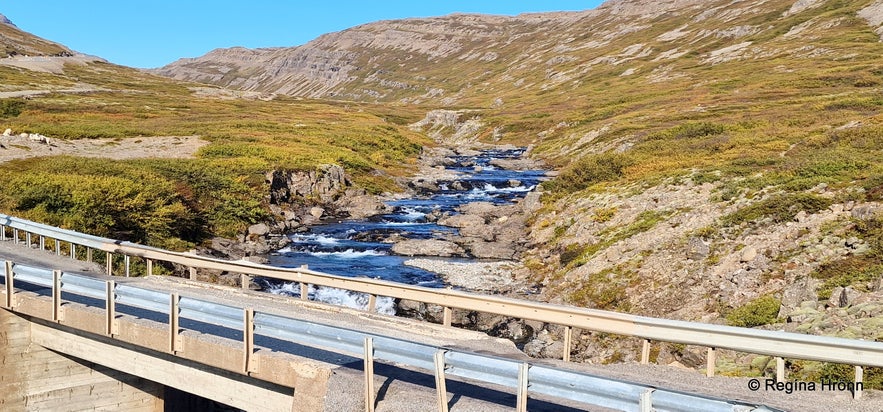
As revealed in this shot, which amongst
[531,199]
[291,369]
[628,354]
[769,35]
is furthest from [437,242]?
[769,35]

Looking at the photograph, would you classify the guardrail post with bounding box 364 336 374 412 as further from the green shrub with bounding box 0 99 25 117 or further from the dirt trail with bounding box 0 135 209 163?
the green shrub with bounding box 0 99 25 117

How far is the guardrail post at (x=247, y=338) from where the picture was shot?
33.0 ft

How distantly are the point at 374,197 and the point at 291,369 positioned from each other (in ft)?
139

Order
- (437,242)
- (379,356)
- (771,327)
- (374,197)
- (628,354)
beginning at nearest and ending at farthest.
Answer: (379,356) < (771,327) < (628,354) < (437,242) < (374,197)

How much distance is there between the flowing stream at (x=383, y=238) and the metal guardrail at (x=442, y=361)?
48.5 feet

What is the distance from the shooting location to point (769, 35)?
155 metres

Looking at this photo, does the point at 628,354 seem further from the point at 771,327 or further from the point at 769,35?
the point at 769,35

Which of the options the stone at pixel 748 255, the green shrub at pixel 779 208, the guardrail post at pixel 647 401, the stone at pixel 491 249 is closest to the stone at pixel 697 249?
the stone at pixel 748 255

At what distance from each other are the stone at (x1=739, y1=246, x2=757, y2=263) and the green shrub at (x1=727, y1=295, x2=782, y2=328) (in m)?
3.15

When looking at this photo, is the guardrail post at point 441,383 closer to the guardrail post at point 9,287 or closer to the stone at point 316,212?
the guardrail post at point 9,287

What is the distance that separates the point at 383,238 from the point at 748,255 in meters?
22.9

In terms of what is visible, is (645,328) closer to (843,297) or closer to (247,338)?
(247,338)

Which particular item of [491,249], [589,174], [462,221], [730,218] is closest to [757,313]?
[730,218]

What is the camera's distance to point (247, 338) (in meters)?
10.2
